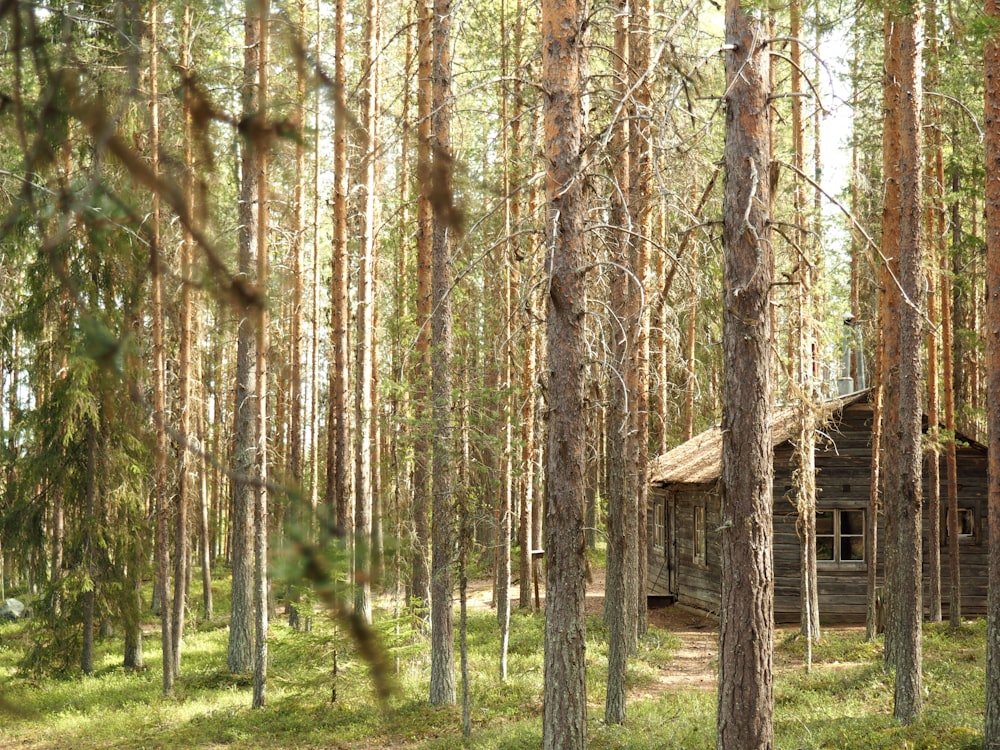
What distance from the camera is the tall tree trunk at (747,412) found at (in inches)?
265

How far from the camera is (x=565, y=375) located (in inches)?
317

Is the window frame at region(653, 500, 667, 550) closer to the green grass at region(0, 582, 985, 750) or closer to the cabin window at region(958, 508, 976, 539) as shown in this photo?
the green grass at region(0, 582, 985, 750)

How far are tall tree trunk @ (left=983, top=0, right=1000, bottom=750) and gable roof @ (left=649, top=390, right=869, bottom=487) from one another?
8030 mm

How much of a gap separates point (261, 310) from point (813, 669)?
16070 mm

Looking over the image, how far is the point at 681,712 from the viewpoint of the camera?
12836 mm

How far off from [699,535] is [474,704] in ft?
34.6

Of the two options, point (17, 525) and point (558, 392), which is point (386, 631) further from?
point (17, 525)

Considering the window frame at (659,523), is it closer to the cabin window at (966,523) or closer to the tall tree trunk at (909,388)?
the cabin window at (966,523)

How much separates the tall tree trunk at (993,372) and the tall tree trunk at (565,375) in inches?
180

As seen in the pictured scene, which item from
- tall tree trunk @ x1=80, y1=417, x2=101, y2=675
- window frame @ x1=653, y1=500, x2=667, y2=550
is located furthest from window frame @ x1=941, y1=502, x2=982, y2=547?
tall tree trunk @ x1=80, y1=417, x2=101, y2=675

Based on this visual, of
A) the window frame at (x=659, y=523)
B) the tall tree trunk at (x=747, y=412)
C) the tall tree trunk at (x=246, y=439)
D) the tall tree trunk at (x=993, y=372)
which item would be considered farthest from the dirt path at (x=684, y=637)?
the tall tree trunk at (x=747, y=412)

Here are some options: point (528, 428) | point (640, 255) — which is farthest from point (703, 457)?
point (640, 255)

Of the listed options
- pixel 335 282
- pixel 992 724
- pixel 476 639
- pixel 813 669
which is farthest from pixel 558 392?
pixel 476 639

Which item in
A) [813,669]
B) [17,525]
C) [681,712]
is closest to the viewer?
[681,712]
